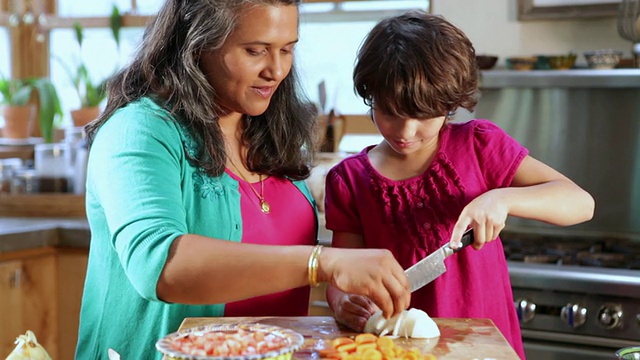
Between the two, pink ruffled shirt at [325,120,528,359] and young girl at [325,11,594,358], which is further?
pink ruffled shirt at [325,120,528,359]

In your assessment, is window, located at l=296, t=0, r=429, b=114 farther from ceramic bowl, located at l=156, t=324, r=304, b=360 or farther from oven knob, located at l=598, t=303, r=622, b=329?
ceramic bowl, located at l=156, t=324, r=304, b=360

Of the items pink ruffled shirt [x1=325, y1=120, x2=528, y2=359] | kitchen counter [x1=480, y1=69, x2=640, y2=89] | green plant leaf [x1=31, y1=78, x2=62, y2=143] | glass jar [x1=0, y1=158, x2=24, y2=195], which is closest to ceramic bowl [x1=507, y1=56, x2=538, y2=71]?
kitchen counter [x1=480, y1=69, x2=640, y2=89]

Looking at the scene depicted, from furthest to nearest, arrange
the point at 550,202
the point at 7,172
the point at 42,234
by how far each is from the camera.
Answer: the point at 7,172
the point at 42,234
the point at 550,202

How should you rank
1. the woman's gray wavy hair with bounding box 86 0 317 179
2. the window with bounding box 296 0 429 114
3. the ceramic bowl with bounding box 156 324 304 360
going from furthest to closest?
the window with bounding box 296 0 429 114
the woman's gray wavy hair with bounding box 86 0 317 179
the ceramic bowl with bounding box 156 324 304 360

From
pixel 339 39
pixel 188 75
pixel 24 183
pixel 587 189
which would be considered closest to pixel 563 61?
pixel 587 189

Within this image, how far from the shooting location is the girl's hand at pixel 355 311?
4.52 ft

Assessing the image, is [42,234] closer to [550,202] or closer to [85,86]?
[85,86]

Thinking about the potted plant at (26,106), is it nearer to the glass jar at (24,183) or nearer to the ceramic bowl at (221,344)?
the glass jar at (24,183)

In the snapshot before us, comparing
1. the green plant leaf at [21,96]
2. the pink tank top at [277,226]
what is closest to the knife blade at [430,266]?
the pink tank top at [277,226]

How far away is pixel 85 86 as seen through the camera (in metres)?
3.82

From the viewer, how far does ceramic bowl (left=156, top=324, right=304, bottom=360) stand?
102 centimetres

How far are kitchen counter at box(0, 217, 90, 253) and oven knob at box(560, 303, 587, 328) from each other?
4.88ft

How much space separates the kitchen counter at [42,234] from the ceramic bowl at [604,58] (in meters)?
1.68

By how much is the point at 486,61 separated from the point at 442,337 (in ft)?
5.54
